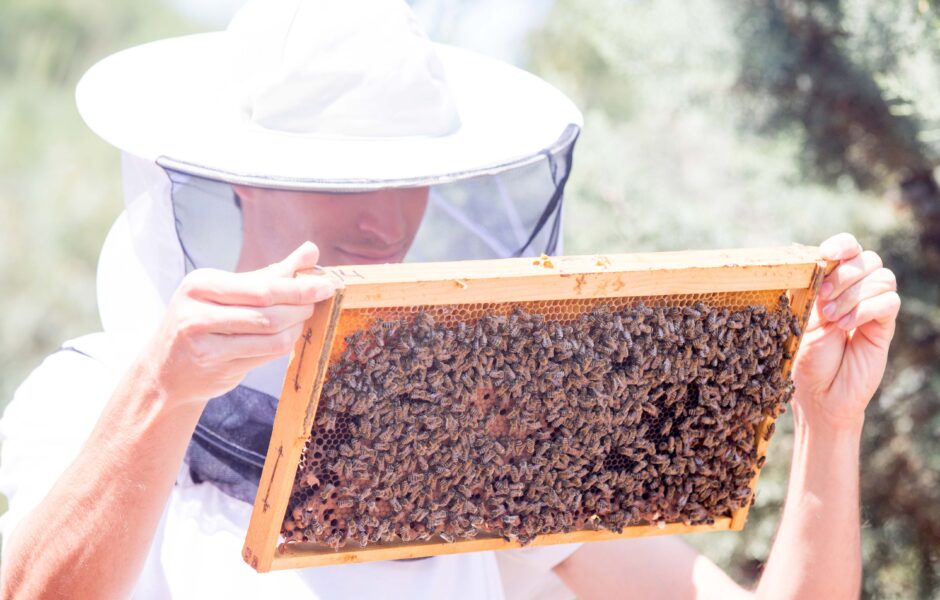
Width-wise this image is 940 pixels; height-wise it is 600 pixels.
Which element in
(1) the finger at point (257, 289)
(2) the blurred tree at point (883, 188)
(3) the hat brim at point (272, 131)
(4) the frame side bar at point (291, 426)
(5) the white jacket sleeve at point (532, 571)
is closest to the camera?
(1) the finger at point (257, 289)

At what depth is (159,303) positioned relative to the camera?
238 cm

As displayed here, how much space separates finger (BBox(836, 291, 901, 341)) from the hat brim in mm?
840

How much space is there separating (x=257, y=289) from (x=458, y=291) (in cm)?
40

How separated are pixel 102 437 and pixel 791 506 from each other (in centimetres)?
166

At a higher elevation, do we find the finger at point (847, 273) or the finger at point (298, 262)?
the finger at point (298, 262)

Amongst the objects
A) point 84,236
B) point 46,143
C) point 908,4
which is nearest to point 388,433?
point 908,4

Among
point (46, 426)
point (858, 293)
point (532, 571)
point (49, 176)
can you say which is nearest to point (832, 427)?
point (858, 293)

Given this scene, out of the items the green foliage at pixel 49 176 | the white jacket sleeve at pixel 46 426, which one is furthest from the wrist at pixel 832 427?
the green foliage at pixel 49 176

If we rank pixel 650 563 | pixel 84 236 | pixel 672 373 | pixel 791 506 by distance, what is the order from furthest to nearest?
pixel 84 236, pixel 650 563, pixel 791 506, pixel 672 373

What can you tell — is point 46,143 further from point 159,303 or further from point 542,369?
point 542,369

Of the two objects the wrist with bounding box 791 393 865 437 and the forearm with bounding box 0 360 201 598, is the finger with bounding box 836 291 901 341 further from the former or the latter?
the forearm with bounding box 0 360 201 598

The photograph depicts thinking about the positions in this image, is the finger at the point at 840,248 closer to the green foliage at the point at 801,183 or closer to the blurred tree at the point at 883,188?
the green foliage at the point at 801,183

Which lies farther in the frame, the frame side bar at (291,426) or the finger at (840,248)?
the finger at (840,248)

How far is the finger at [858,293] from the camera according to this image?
84.4 inches
